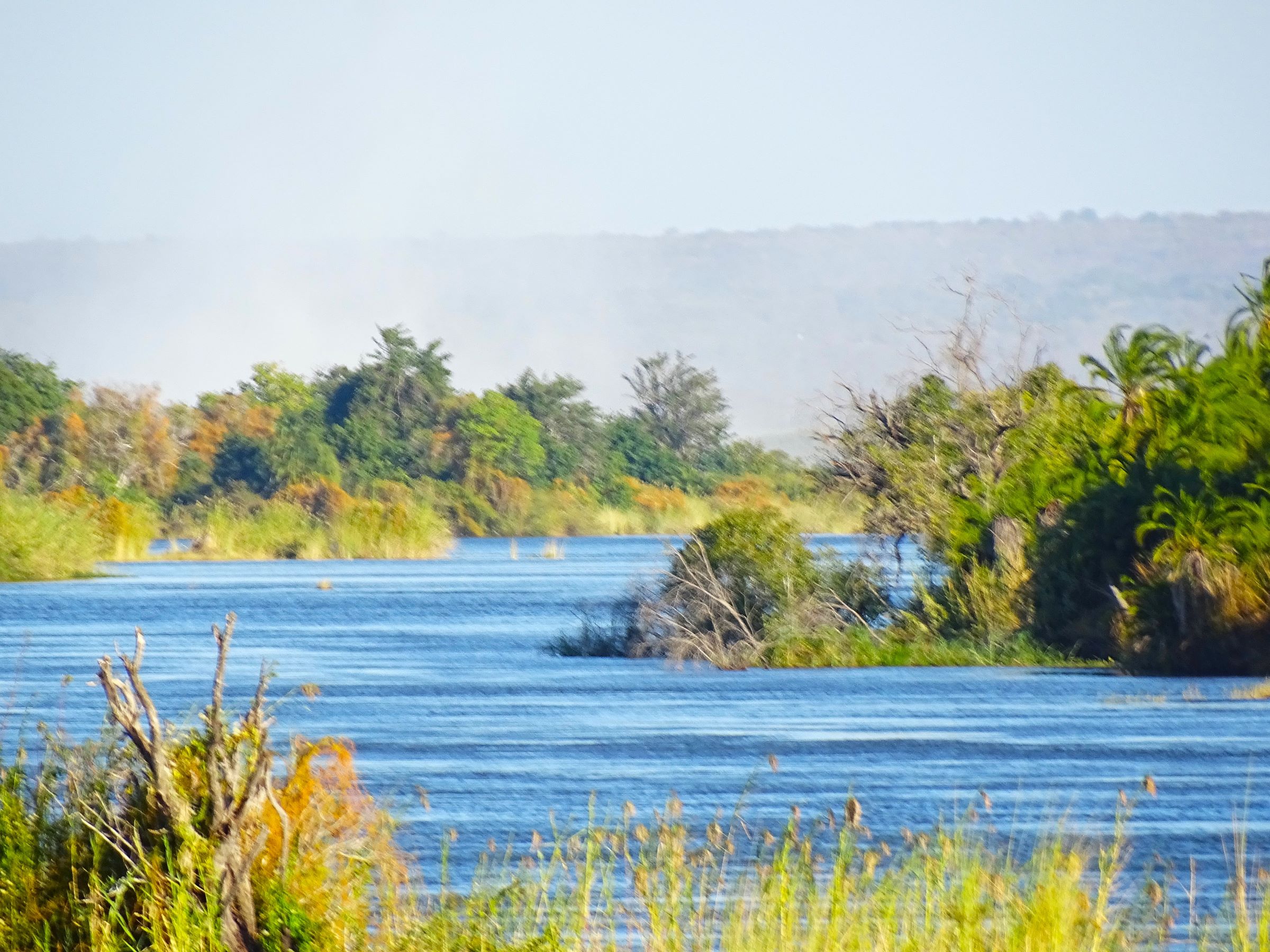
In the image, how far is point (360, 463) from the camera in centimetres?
10925

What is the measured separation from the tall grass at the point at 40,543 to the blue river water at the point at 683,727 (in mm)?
15313

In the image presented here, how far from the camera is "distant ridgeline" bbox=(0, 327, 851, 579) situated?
8294 centimetres

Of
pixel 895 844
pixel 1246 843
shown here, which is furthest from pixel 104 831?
pixel 1246 843

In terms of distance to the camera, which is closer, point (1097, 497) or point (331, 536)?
point (1097, 497)

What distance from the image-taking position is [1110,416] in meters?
35.0

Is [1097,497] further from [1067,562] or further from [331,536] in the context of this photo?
[331,536]

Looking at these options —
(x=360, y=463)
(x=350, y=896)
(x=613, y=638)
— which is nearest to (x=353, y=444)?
(x=360, y=463)

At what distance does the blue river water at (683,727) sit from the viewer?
59.7ft

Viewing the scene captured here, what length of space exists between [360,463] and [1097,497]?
261 feet

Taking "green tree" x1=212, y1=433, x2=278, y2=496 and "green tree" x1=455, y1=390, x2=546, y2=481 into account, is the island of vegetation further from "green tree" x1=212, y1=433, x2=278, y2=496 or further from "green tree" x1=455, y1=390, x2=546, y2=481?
"green tree" x1=455, y1=390, x2=546, y2=481

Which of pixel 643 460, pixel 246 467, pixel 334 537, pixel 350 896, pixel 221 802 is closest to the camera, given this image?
pixel 221 802

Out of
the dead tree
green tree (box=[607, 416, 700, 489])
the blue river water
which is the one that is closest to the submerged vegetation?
the dead tree

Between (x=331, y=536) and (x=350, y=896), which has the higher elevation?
(x=331, y=536)

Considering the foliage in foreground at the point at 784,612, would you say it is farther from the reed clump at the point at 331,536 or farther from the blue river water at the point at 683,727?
the reed clump at the point at 331,536
